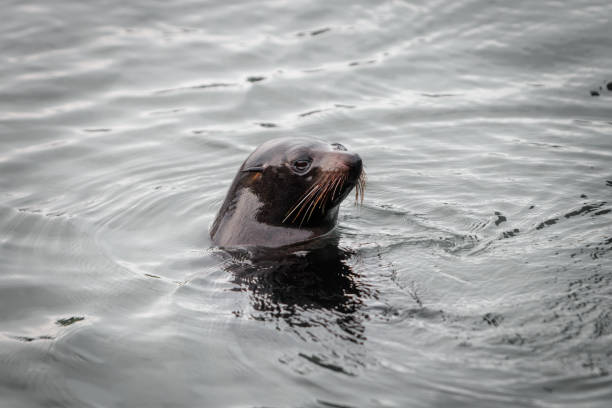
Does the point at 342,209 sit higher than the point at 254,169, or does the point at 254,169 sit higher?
the point at 254,169

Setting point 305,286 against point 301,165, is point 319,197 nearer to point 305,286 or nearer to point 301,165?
point 301,165

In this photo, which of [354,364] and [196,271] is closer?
[354,364]

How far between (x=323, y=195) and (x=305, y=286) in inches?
40.0

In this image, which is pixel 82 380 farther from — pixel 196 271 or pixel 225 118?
pixel 225 118

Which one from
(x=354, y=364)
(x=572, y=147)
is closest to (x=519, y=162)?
(x=572, y=147)

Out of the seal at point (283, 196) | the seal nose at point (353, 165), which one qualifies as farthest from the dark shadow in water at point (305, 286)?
the seal nose at point (353, 165)

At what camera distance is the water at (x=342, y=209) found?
184 inches

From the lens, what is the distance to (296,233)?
671cm

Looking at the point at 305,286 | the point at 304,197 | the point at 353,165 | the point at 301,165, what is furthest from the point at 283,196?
the point at 305,286

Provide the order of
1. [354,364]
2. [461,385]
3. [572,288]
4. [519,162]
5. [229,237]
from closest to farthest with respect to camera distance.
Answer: [461,385] → [354,364] → [572,288] → [229,237] → [519,162]

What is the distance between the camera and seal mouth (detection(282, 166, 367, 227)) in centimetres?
625

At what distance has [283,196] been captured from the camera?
6.61m

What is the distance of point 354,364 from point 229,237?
2.34m

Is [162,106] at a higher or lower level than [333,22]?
lower
